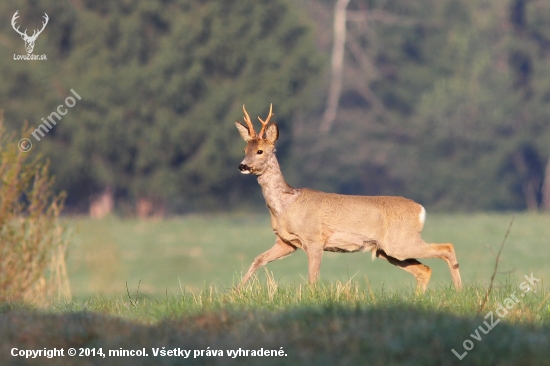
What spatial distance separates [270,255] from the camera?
A: 32.8ft

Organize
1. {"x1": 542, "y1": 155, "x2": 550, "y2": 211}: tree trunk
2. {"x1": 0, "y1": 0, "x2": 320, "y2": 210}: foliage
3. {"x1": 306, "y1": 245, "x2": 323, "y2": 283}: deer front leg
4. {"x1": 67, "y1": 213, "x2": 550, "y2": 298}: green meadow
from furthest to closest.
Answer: {"x1": 542, "y1": 155, "x2": 550, "y2": 211}: tree trunk
{"x1": 0, "y1": 0, "x2": 320, "y2": 210}: foliage
{"x1": 67, "y1": 213, "x2": 550, "y2": 298}: green meadow
{"x1": 306, "y1": 245, "x2": 323, "y2": 283}: deer front leg

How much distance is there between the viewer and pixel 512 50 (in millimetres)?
53031

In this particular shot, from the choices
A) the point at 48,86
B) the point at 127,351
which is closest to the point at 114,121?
the point at 48,86

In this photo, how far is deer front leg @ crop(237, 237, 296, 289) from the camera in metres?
9.90

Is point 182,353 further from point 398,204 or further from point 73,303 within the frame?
point 398,204

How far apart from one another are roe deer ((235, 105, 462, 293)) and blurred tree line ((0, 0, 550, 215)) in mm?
31600

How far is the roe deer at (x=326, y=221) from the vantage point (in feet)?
32.6

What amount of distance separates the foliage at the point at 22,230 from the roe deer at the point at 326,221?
3.11 meters

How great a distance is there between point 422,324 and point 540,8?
48830 mm

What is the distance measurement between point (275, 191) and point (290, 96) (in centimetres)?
3435

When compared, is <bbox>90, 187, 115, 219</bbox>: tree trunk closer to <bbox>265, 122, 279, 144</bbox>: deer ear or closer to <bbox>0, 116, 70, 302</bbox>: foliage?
<bbox>0, 116, 70, 302</bbox>: foliage
